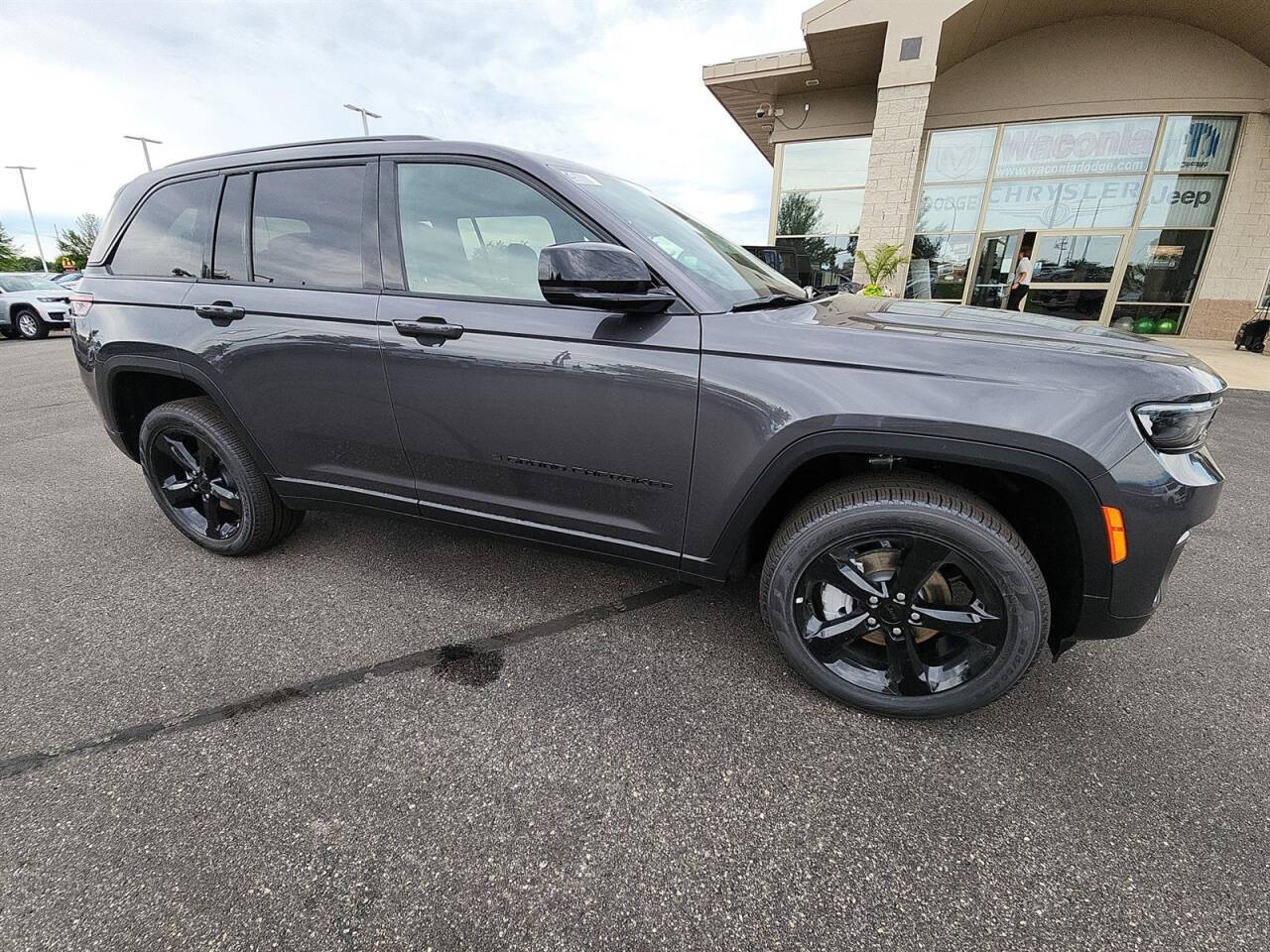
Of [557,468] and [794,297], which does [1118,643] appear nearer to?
[794,297]

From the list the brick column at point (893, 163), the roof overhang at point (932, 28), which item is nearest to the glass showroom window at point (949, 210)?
the roof overhang at point (932, 28)

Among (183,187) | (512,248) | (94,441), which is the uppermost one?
(183,187)

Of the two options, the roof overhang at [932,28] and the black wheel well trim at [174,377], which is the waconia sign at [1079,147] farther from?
the black wheel well trim at [174,377]

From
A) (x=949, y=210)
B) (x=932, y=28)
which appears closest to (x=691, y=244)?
(x=932, y=28)

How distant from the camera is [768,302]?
2.09 metres

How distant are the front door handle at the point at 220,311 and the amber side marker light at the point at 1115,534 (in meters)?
3.08

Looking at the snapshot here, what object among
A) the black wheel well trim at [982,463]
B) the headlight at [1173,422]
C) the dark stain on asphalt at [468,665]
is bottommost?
the dark stain on asphalt at [468,665]

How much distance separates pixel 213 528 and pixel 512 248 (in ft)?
6.96

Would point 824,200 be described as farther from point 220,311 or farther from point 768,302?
point 220,311

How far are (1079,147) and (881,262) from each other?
476 cm

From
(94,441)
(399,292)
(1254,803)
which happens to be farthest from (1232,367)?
(94,441)

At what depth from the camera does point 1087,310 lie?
474 inches

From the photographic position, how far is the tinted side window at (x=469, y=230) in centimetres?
209

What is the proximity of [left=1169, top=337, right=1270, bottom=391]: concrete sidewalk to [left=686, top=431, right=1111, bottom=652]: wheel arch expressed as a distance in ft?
25.0
